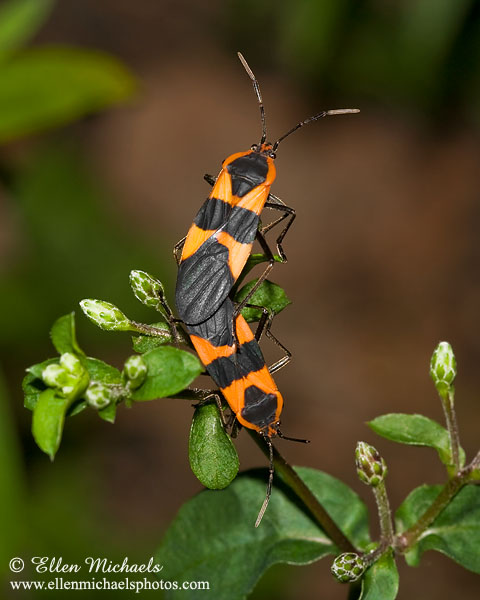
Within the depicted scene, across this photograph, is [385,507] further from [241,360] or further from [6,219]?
[6,219]

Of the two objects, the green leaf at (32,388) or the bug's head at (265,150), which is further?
the bug's head at (265,150)

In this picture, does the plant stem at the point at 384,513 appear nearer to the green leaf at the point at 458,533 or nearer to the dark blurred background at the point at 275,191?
the green leaf at the point at 458,533

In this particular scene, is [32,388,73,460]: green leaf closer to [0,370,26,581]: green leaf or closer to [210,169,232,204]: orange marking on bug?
[210,169,232,204]: orange marking on bug

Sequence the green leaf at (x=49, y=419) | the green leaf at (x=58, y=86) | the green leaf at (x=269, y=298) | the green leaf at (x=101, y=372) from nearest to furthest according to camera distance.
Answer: the green leaf at (x=49, y=419) → the green leaf at (x=101, y=372) → the green leaf at (x=269, y=298) → the green leaf at (x=58, y=86)

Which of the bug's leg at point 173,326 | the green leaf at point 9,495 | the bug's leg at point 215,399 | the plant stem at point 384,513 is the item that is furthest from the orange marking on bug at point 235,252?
the green leaf at point 9,495

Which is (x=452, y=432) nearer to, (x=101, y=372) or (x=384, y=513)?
(x=384, y=513)

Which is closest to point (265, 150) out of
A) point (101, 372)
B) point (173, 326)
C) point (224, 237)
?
point (224, 237)
